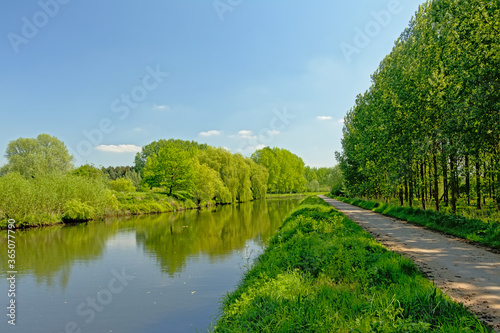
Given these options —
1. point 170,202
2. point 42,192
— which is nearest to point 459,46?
point 42,192

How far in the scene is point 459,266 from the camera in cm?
749

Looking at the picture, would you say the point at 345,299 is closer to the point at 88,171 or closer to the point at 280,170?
the point at 88,171

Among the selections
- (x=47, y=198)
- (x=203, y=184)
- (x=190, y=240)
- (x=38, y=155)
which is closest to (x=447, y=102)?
(x=190, y=240)

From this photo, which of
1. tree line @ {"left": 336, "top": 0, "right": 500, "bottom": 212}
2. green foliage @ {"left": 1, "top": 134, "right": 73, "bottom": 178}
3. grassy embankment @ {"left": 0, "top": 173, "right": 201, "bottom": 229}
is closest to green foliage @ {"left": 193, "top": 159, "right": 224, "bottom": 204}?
grassy embankment @ {"left": 0, "top": 173, "right": 201, "bottom": 229}

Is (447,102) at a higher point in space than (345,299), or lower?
higher

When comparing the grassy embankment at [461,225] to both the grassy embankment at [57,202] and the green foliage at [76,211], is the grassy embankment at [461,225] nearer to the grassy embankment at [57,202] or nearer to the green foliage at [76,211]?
the green foliage at [76,211]

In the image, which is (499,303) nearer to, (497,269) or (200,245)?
(497,269)

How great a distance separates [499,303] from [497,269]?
97.4 inches

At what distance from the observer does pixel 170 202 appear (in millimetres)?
45656

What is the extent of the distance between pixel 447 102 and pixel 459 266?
30.8 ft

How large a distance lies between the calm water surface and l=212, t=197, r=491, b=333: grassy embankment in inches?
108

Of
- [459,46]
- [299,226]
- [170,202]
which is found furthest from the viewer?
[170,202]

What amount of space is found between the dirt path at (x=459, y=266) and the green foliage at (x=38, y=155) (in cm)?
5725

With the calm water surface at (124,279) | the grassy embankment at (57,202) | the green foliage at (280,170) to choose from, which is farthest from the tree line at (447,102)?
the green foliage at (280,170)
